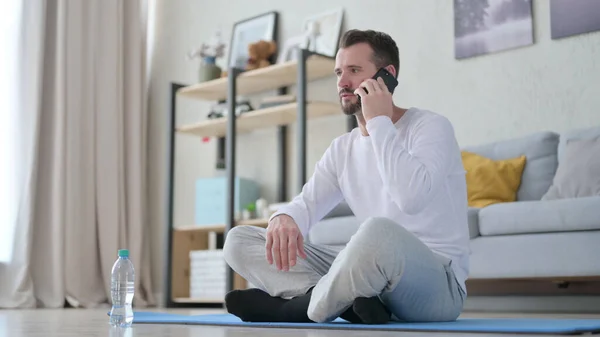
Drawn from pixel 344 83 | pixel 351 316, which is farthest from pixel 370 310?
pixel 344 83

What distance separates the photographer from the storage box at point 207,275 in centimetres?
475

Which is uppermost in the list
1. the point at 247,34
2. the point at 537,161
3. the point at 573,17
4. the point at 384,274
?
the point at 247,34

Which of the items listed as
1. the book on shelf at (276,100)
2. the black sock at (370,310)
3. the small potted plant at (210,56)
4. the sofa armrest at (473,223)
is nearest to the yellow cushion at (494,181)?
the sofa armrest at (473,223)

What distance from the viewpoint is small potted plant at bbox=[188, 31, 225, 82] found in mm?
5102

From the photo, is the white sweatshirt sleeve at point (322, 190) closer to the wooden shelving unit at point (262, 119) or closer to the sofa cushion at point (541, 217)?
the sofa cushion at point (541, 217)

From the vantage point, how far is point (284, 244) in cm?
191

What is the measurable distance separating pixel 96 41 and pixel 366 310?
4067 millimetres

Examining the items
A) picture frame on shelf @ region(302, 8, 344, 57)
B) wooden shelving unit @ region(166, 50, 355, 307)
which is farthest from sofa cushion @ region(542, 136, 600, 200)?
picture frame on shelf @ region(302, 8, 344, 57)

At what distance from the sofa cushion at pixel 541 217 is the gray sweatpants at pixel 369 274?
1.11m

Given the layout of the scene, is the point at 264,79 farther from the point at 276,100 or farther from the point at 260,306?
the point at 260,306

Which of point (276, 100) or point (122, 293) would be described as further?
point (276, 100)

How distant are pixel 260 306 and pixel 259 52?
120 inches

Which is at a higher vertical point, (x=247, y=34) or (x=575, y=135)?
(x=247, y=34)

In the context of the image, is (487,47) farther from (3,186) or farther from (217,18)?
(3,186)
